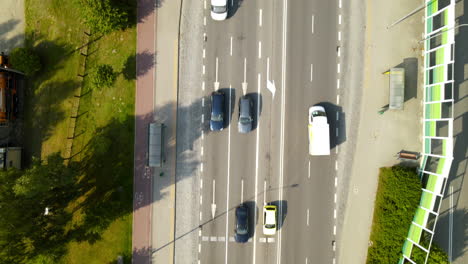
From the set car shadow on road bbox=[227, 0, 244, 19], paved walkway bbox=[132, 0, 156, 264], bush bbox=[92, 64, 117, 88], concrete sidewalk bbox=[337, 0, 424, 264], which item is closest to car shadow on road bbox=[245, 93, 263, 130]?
car shadow on road bbox=[227, 0, 244, 19]

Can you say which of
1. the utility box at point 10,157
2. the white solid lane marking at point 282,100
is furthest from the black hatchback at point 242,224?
the utility box at point 10,157

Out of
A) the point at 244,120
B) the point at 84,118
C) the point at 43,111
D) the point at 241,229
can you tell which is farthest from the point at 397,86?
the point at 43,111

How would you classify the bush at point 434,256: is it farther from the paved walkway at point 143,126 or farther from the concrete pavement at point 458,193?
the paved walkway at point 143,126

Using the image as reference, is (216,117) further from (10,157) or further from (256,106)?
(10,157)

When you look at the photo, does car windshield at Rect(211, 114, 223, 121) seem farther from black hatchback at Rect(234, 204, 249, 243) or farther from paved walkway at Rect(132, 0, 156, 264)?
black hatchback at Rect(234, 204, 249, 243)

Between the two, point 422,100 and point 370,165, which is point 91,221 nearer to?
point 370,165

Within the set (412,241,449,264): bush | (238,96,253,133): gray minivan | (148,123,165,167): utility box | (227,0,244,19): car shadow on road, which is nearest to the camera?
(412,241,449,264): bush
